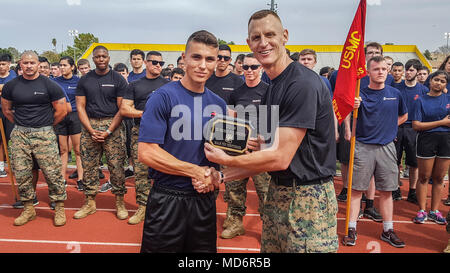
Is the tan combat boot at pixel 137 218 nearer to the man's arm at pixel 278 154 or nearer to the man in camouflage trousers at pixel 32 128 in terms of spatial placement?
the man in camouflage trousers at pixel 32 128

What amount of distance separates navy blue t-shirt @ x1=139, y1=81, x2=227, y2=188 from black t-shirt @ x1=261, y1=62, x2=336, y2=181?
1.75ft

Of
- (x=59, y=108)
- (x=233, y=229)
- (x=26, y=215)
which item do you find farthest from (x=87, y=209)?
(x=233, y=229)

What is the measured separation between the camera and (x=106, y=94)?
210 inches

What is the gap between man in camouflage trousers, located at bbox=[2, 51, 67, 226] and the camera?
4.90 meters

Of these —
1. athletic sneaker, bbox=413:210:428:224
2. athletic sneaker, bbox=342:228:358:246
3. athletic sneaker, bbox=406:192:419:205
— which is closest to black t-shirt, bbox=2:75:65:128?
athletic sneaker, bbox=342:228:358:246

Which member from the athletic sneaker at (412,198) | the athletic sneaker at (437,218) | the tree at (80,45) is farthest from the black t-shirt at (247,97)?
the tree at (80,45)

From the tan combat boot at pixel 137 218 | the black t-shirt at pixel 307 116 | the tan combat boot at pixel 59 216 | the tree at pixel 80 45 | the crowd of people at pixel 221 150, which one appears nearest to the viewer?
the black t-shirt at pixel 307 116

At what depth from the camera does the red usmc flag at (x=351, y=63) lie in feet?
13.4

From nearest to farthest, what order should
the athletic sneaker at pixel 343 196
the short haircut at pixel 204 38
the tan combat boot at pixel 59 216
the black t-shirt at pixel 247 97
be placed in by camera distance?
the short haircut at pixel 204 38, the black t-shirt at pixel 247 97, the tan combat boot at pixel 59 216, the athletic sneaker at pixel 343 196

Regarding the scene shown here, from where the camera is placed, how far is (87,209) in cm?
542

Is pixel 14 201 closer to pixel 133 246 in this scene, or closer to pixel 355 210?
pixel 133 246

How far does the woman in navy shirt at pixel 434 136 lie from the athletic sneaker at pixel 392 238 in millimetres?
1090

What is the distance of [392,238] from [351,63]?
247cm

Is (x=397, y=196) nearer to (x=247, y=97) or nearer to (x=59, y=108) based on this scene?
(x=247, y=97)
